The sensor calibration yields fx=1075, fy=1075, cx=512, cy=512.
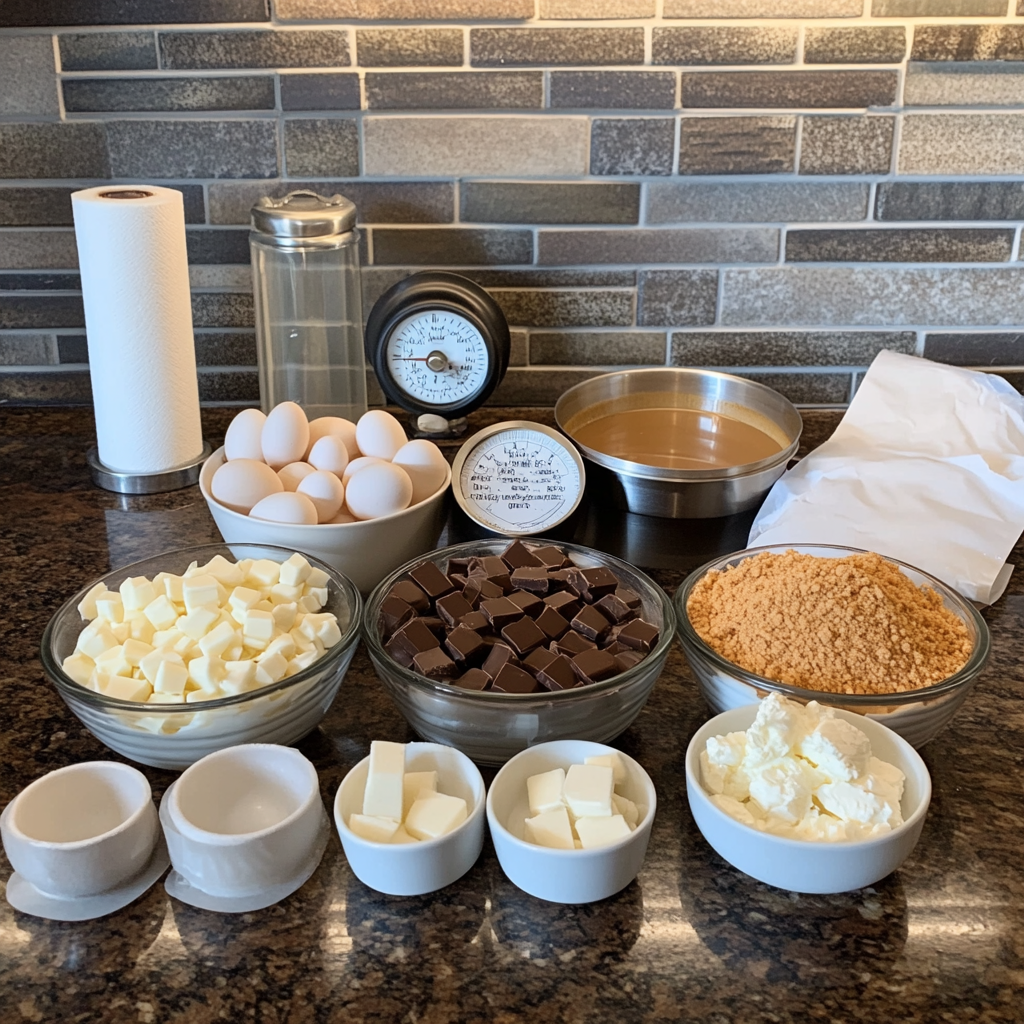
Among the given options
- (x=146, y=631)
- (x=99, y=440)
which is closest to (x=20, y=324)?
(x=99, y=440)

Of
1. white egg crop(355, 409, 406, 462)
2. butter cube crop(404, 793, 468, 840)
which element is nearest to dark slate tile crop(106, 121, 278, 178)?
white egg crop(355, 409, 406, 462)

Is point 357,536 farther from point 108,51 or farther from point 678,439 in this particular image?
point 108,51

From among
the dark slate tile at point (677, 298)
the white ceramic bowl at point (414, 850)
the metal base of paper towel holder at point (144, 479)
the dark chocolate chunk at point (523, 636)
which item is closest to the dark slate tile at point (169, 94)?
the metal base of paper towel holder at point (144, 479)

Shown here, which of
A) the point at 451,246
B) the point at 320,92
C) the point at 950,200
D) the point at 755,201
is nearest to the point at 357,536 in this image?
the point at 451,246

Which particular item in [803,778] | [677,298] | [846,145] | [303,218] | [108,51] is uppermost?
[108,51]

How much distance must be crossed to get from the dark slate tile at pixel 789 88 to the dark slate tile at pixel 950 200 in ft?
0.45

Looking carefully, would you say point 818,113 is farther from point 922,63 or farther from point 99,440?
point 99,440

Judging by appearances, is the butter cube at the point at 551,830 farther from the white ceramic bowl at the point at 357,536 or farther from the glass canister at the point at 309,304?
the glass canister at the point at 309,304

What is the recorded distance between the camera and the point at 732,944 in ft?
2.69

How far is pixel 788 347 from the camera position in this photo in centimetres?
176

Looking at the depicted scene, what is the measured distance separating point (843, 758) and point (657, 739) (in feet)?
0.82

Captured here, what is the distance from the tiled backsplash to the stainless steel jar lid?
0.50 ft

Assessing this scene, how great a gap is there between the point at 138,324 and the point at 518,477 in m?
0.56

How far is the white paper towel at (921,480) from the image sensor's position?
4.25 feet
